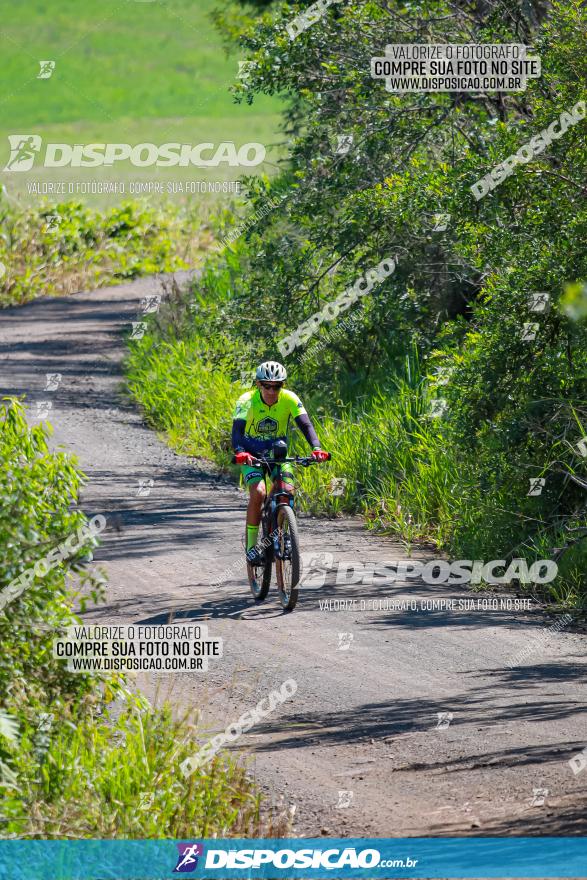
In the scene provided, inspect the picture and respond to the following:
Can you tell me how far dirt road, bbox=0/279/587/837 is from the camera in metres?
7.37

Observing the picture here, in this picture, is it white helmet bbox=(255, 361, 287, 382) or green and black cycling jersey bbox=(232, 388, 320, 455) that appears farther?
green and black cycling jersey bbox=(232, 388, 320, 455)

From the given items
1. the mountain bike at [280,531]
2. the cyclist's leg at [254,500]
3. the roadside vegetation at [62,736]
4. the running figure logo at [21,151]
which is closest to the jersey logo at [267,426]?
the mountain bike at [280,531]

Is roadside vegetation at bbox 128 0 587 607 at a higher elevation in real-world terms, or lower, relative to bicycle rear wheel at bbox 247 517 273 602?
higher

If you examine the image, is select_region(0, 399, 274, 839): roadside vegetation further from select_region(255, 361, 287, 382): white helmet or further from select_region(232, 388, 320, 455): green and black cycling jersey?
select_region(232, 388, 320, 455): green and black cycling jersey

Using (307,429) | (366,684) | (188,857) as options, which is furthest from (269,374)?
(188,857)

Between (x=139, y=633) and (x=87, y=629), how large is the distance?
2500 millimetres

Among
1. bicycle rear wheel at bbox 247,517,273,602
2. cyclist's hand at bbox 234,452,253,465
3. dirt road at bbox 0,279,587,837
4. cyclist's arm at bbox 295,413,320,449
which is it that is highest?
cyclist's arm at bbox 295,413,320,449

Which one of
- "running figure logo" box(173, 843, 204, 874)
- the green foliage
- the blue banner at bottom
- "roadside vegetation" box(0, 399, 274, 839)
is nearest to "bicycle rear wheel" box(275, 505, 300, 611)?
"roadside vegetation" box(0, 399, 274, 839)

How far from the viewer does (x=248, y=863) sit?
21.5 feet

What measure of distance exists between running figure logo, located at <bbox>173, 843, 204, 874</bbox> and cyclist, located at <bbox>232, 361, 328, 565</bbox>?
498 centimetres

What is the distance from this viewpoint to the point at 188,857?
649cm

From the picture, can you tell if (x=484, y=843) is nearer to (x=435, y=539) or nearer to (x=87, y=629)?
(x=87, y=629)

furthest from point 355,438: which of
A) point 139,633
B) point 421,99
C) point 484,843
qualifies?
point 484,843

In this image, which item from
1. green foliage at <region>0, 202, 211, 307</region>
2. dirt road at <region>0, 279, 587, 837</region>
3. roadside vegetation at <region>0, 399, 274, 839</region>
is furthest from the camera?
green foliage at <region>0, 202, 211, 307</region>
